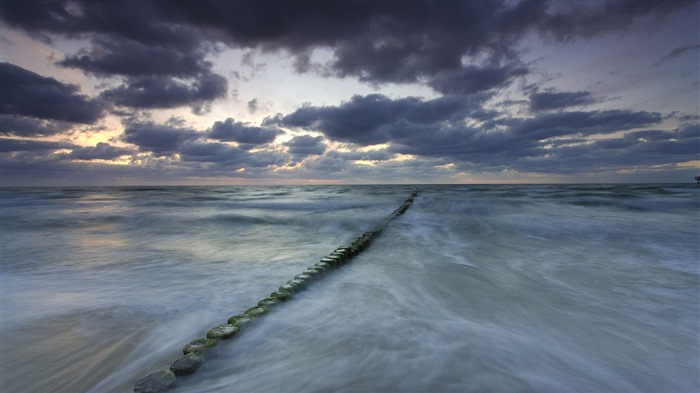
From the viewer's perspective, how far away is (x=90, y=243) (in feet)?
31.8

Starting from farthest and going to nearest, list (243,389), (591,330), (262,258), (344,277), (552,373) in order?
1. (262,258)
2. (344,277)
3. (591,330)
4. (552,373)
5. (243,389)

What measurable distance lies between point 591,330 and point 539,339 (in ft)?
2.40

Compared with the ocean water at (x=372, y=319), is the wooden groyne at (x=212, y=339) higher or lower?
higher

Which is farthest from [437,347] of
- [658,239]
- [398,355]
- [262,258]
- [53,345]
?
[658,239]

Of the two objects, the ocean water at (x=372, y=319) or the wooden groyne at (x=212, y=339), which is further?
the ocean water at (x=372, y=319)

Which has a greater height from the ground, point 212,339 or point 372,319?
point 212,339

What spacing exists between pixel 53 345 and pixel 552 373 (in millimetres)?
4850

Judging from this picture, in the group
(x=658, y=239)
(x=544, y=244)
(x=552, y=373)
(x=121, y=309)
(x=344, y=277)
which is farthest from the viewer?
(x=658, y=239)

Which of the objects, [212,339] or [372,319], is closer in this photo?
[212,339]

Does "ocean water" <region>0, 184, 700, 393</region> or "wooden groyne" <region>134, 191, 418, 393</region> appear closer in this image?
"wooden groyne" <region>134, 191, 418, 393</region>

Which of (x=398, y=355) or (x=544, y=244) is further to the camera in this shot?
(x=544, y=244)

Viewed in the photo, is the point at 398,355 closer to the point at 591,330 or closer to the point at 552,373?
the point at 552,373

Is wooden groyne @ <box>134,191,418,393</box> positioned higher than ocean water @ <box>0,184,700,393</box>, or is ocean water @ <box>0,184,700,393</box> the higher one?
wooden groyne @ <box>134,191,418,393</box>

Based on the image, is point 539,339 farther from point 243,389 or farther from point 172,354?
point 172,354
